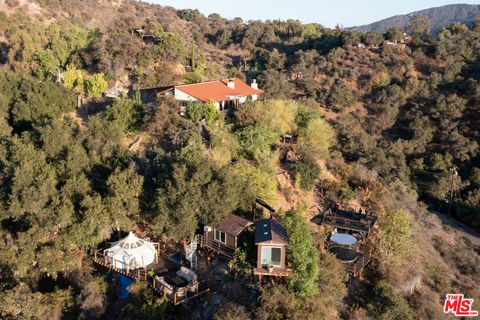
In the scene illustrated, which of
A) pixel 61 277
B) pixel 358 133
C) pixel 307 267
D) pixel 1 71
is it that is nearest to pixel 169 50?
pixel 1 71

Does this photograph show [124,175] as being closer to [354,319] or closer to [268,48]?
[354,319]

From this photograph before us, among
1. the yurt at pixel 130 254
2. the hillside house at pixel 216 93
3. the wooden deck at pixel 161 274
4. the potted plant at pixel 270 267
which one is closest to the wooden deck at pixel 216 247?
the wooden deck at pixel 161 274

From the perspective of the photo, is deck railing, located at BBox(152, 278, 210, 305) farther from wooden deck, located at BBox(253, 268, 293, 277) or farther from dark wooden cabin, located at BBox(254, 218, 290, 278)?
dark wooden cabin, located at BBox(254, 218, 290, 278)

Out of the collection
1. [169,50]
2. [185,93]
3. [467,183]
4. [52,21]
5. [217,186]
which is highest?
[52,21]

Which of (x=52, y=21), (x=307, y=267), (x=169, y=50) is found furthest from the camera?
(x=52, y=21)

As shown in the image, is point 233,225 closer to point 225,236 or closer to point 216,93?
point 225,236

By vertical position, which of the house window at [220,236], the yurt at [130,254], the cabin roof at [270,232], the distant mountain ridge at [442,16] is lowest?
the yurt at [130,254]

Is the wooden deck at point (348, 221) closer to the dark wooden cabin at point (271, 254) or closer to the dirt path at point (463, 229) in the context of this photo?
the dark wooden cabin at point (271, 254)
